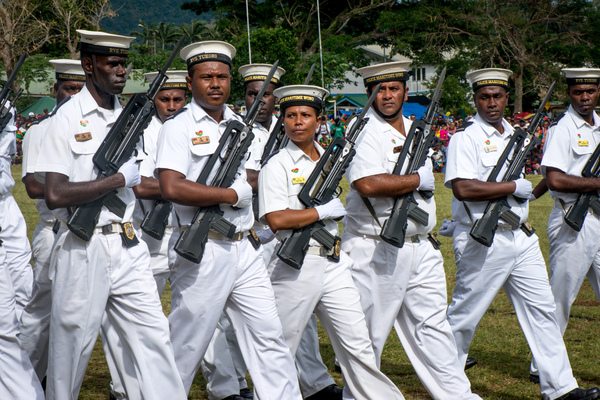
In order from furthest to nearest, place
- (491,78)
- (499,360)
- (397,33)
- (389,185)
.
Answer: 1. (397,33)
2. (499,360)
3. (491,78)
4. (389,185)

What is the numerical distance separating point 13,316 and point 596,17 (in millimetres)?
35164

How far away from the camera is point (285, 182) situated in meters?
4.95

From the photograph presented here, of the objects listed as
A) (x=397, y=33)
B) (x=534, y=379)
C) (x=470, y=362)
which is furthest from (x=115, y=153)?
(x=397, y=33)


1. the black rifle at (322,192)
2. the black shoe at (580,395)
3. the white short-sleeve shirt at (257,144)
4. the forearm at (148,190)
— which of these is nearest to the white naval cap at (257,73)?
the white short-sleeve shirt at (257,144)

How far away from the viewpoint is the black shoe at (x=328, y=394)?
580 cm

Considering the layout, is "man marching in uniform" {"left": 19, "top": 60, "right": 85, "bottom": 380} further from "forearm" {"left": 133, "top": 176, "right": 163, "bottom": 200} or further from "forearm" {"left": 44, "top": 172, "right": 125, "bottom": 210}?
"forearm" {"left": 133, "top": 176, "right": 163, "bottom": 200}

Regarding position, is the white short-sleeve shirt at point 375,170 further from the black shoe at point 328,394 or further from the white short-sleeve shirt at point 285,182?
the black shoe at point 328,394

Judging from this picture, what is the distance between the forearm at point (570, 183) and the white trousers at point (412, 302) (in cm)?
157

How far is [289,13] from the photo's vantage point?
41219 mm

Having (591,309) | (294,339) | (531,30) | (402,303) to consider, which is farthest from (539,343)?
(531,30)

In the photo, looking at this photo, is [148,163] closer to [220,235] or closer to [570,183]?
[220,235]

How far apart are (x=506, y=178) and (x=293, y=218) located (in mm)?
2135

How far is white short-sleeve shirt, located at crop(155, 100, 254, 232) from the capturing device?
4.71m

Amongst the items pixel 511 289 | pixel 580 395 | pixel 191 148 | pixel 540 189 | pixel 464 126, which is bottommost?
pixel 580 395
